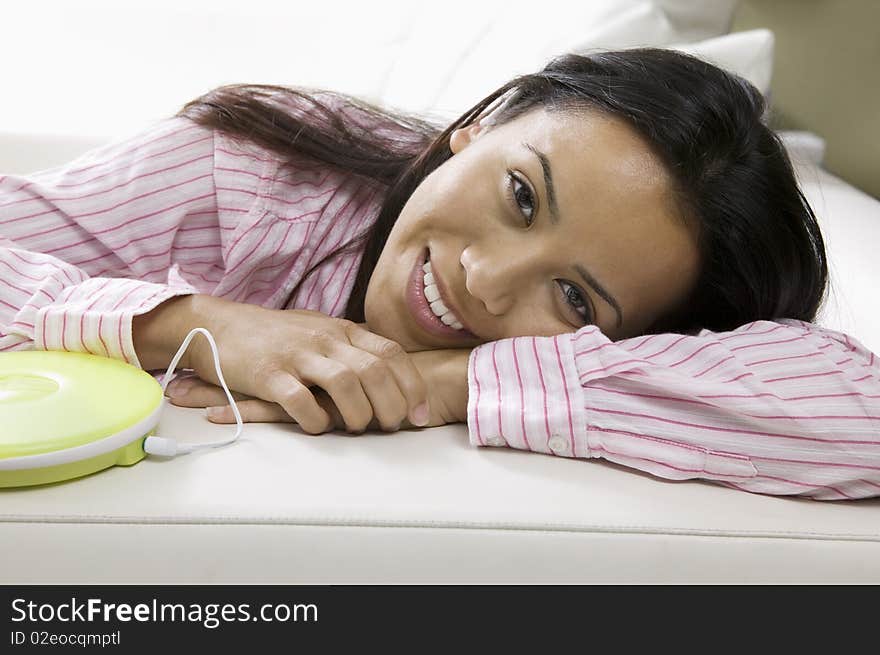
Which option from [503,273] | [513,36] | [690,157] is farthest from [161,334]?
[513,36]

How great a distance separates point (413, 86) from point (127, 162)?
2.90 ft

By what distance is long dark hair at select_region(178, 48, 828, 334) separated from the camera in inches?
Answer: 42.4

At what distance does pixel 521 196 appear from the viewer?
41.1 inches

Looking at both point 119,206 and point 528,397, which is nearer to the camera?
point 528,397

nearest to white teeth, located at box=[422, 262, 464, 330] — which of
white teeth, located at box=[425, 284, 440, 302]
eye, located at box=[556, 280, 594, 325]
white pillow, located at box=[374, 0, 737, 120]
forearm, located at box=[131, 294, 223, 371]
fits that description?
white teeth, located at box=[425, 284, 440, 302]

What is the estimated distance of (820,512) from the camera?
887 millimetres

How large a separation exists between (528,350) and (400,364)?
5.0 inches

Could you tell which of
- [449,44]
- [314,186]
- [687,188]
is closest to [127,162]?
[314,186]

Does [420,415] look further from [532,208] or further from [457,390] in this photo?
[532,208]

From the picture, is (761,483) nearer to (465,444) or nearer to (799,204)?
(465,444)

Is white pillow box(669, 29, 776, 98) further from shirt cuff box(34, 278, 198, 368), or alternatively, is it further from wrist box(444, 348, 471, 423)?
shirt cuff box(34, 278, 198, 368)

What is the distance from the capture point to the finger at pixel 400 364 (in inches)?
37.8

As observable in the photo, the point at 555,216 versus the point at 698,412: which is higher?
the point at 555,216

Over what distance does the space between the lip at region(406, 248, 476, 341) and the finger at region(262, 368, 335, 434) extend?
0.17 m
